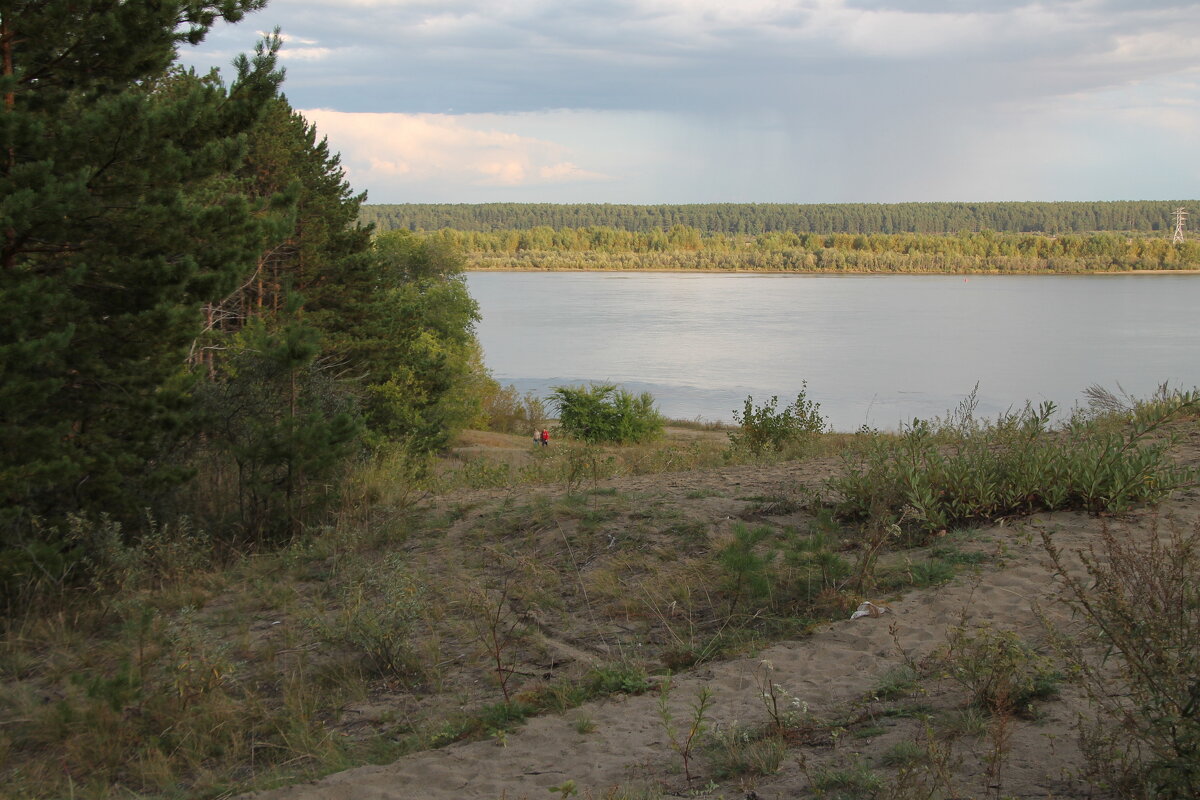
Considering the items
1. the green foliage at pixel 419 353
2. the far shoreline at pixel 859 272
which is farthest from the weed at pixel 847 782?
the far shoreline at pixel 859 272

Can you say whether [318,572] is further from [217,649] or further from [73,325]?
[73,325]

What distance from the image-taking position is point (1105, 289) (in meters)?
98.9

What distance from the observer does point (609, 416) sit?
33.3 meters

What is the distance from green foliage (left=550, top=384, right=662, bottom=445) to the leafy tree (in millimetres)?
25017

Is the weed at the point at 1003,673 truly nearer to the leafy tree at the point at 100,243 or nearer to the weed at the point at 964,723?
the weed at the point at 964,723

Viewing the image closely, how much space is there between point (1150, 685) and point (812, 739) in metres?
1.19

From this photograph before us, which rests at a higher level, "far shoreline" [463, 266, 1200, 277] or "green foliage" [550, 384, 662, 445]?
"far shoreline" [463, 266, 1200, 277]

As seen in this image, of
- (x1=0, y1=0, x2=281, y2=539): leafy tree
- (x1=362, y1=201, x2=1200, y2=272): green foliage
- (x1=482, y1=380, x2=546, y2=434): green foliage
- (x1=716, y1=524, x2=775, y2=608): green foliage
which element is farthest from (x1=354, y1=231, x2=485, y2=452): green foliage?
(x1=362, y1=201, x2=1200, y2=272): green foliage

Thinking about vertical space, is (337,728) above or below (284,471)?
below

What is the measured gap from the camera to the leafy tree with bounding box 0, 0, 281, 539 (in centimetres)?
601

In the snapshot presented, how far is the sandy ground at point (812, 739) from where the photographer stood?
10.2 ft

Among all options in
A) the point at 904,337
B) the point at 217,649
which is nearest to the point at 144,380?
the point at 217,649

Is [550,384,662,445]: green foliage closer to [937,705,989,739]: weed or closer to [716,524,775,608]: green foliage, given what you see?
[716,524,775,608]: green foliage

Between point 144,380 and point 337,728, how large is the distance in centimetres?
408
